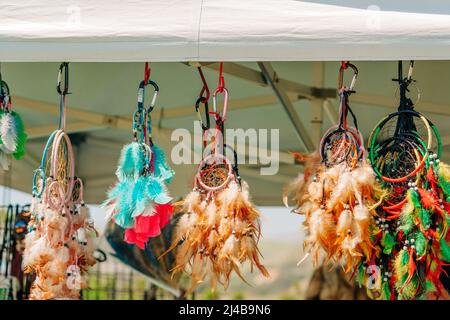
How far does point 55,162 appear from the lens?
2719mm

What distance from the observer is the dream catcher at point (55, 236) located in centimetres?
270

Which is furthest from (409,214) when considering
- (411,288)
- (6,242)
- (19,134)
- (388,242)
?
(6,242)

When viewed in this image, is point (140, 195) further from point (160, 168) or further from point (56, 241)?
point (56, 241)

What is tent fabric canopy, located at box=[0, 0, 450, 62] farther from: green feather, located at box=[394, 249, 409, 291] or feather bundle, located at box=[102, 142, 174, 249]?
green feather, located at box=[394, 249, 409, 291]

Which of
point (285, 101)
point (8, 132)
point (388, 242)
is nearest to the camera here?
point (388, 242)

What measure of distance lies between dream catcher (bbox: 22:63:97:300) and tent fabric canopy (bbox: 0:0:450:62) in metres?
0.21

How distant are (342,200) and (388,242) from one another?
0.22m

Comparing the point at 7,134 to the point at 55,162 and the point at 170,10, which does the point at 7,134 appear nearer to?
the point at 55,162

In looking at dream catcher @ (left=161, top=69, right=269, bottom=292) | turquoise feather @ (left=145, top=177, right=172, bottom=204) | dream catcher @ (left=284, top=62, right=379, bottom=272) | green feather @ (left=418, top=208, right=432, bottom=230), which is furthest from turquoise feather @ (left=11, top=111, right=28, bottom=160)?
green feather @ (left=418, top=208, right=432, bottom=230)

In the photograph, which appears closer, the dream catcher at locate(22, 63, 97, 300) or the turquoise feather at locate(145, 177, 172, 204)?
the turquoise feather at locate(145, 177, 172, 204)

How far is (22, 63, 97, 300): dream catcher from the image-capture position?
2.70m

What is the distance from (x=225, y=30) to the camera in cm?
250
